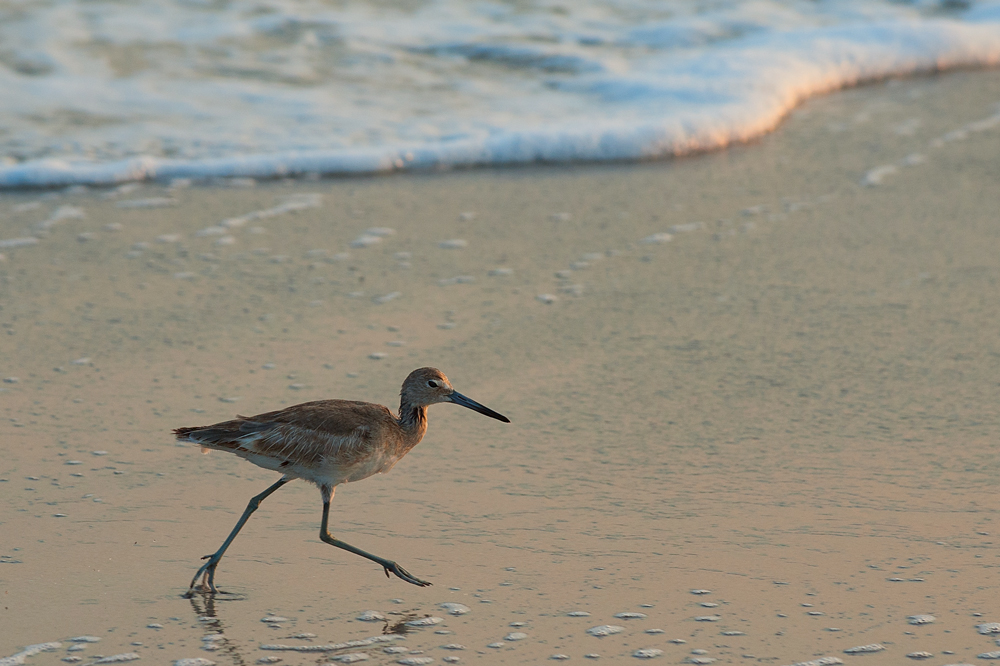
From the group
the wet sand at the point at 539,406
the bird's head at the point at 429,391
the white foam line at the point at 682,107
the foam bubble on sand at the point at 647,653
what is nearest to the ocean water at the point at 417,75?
the white foam line at the point at 682,107

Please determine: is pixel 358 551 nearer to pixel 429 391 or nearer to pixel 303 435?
pixel 303 435

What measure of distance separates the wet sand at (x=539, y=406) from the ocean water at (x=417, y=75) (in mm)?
557

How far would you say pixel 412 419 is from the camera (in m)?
3.72

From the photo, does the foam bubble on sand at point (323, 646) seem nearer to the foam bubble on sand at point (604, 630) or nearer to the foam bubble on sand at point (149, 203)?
the foam bubble on sand at point (604, 630)

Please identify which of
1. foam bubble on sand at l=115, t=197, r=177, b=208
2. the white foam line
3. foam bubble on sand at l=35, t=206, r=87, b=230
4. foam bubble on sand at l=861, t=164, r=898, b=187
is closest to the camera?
foam bubble on sand at l=35, t=206, r=87, b=230

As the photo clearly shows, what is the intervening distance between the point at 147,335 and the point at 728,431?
2374 mm

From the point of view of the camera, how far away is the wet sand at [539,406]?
321 centimetres

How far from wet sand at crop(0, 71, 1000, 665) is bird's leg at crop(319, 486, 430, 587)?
50 millimetres

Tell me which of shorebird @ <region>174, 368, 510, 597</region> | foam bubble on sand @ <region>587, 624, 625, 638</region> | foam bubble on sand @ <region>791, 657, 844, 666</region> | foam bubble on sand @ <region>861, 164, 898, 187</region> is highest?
foam bubble on sand @ <region>861, 164, 898, 187</region>

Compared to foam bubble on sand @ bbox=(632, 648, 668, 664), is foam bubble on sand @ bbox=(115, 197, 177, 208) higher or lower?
higher

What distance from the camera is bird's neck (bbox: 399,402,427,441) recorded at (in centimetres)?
371

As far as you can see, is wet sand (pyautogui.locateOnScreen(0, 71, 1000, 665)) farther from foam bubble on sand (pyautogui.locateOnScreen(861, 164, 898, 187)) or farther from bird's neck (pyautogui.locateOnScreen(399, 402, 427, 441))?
bird's neck (pyautogui.locateOnScreen(399, 402, 427, 441))

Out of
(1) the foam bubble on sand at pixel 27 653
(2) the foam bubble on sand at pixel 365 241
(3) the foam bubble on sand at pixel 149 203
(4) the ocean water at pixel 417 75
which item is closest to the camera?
(1) the foam bubble on sand at pixel 27 653

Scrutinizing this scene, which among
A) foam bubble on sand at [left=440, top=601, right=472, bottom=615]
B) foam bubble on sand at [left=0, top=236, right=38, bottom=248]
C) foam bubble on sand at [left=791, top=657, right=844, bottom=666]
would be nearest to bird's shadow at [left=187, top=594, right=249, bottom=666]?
foam bubble on sand at [left=440, top=601, right=472, bottom=615]
